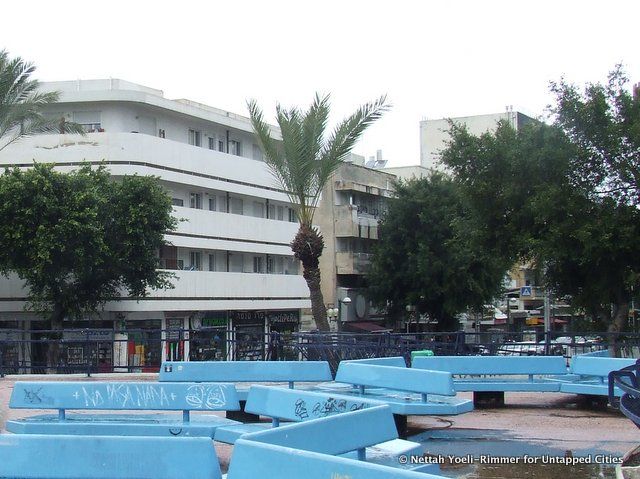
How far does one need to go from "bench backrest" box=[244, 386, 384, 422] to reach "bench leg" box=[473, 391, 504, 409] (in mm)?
6209

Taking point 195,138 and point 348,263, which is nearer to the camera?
point 195,138

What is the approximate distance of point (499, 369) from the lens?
12781 mm

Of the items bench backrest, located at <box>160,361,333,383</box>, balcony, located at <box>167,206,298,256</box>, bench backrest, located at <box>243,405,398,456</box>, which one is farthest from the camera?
balcony, located at <box>167,206,298,256</box>

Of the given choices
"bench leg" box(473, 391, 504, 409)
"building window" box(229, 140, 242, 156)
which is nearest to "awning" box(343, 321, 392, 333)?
"building window" box(229, 140, 242, 156)

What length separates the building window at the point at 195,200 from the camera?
46.8m

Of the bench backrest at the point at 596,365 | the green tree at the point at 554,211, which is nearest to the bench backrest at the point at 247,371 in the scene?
the bench backrest at the point at 596,365

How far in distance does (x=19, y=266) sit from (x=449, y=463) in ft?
103

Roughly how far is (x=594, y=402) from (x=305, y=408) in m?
7.04

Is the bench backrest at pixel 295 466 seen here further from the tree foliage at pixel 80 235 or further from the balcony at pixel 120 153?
the balcony at pixel 120 153

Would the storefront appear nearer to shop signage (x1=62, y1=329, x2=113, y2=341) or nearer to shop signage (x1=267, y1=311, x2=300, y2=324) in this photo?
shop signage (x1=62, y1=329, x2=113, y2=341)

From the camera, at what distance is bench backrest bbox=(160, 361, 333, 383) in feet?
36.7

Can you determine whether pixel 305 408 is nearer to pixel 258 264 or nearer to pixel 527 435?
pixel 527 435

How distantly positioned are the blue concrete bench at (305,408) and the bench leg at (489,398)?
5.89m

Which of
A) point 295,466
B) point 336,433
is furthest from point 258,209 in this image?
point 295,466
